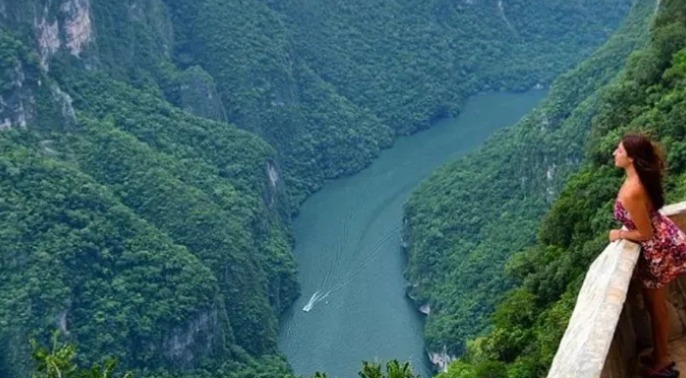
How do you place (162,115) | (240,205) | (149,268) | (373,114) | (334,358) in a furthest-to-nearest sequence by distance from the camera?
(373,114)
(162,115)
(240,205)
(149,268)
(334,358)

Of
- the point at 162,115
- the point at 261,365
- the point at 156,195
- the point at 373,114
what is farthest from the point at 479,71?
the point at 261,365

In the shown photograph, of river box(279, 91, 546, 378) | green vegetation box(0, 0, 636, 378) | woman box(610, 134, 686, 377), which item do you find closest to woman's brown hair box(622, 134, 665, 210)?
woman box(610, 134, 686, 377)

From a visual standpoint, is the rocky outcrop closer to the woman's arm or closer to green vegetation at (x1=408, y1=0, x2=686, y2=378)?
green vegetation at (x1=408, y1=0, x2=686, y2=378)

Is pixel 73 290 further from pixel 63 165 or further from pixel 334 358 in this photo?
pixel 334 358

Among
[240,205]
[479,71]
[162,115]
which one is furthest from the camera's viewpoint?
[479,71]

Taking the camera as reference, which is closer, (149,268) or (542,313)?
Answer: (542,313)
